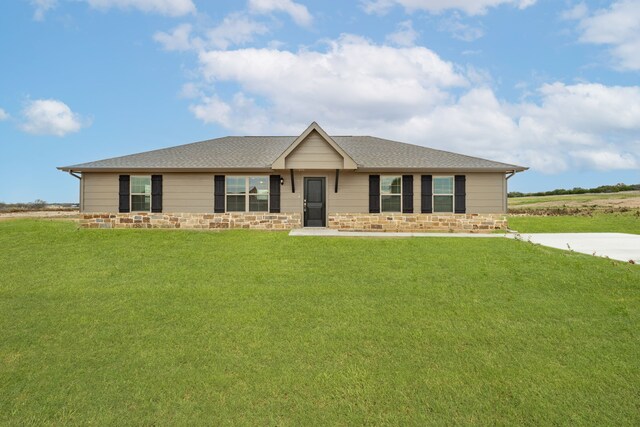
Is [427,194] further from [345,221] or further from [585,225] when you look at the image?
[585,225]

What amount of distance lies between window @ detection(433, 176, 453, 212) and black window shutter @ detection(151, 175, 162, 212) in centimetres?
1254

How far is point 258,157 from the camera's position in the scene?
2016cm

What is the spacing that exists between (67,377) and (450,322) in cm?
543

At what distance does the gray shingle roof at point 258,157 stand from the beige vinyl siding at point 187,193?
0.65m

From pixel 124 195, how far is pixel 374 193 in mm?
11436

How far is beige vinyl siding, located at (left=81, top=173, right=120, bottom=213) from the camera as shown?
19.4 metres

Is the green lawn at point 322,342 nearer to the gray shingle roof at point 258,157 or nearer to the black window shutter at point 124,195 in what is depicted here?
the gray shingle roof at point 258,157

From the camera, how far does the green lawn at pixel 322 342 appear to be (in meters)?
4.59

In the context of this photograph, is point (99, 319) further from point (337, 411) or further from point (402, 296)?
point (402, 296)

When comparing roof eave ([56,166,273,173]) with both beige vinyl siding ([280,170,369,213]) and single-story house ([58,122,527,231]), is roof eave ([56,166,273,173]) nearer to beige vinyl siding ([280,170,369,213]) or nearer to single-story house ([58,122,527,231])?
single-story house ([58,122,527,231])

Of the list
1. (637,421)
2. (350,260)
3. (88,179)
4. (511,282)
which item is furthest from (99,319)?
(88,179)

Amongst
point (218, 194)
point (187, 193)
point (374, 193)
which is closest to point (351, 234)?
point (374, 193)

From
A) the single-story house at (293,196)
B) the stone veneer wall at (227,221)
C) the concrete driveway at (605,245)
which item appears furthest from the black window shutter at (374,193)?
the concrete driveway at (605,245)

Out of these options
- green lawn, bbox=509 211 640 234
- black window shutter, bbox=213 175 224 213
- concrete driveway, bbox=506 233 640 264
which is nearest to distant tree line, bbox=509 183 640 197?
green lawn, bbox=509 211 640 234
